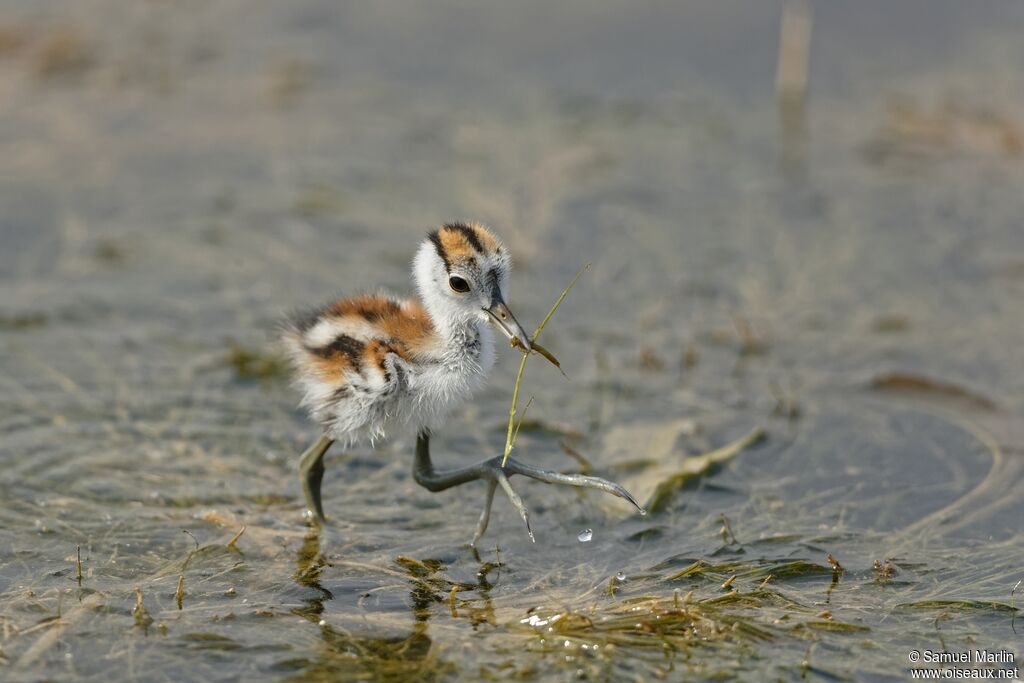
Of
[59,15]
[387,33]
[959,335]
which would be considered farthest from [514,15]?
[959,335]

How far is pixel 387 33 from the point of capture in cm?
1097

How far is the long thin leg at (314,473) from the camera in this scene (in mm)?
5180

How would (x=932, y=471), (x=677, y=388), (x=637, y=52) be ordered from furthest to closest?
(x=637, y=52), (x=677, y=388), (x=932, y=471)

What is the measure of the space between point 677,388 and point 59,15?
6.46m

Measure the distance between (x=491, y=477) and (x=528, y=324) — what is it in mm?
2337

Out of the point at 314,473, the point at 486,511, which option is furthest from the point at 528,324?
the point at 486,511

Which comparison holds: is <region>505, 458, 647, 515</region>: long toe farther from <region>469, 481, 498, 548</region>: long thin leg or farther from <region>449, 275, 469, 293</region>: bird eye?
<region>449, 275, 469, 293</region>: bird eye

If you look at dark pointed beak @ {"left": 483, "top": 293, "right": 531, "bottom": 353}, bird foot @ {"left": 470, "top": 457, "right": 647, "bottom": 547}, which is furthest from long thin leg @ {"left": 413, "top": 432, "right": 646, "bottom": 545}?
dark pointed beak @ {"left": 483, "top": 293, "right": 531, "bottom": 353}

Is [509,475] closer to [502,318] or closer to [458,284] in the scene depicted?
[502,318]

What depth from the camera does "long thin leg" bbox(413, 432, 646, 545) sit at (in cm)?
481

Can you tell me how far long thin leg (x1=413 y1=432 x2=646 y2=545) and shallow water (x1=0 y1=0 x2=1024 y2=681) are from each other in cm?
23

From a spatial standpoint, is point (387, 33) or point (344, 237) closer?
point (344, 237)

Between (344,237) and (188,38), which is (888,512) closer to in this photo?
(344,237)

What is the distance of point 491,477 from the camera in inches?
196
